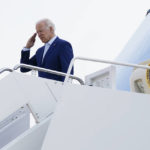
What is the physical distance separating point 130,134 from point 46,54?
2.13m

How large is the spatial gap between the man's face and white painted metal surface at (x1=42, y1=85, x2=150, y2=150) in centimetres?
208

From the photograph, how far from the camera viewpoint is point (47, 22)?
17.3 feet

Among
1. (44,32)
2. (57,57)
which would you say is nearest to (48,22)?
(44,32)

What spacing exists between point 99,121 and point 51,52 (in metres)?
2.02

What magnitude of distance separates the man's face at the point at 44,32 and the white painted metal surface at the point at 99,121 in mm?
2084

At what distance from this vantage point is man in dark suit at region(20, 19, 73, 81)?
192 inches

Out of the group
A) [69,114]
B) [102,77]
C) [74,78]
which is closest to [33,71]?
[74,78]

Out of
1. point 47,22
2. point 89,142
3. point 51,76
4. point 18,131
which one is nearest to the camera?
point 89,142

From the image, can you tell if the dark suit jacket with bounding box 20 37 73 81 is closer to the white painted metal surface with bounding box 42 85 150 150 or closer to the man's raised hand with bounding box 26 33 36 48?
the man's raised hand with bounding box 26 33 36 48

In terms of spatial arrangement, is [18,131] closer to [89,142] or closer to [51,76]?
[51,76]

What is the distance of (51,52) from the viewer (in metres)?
5.00

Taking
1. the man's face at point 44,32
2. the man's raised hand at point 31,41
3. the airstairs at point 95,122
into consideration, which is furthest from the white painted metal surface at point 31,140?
the man's raised hand at point 31,41

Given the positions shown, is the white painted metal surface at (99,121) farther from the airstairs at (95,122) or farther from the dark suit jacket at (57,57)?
the dark suit jacket at (57,57)

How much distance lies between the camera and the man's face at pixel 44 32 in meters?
5.18
